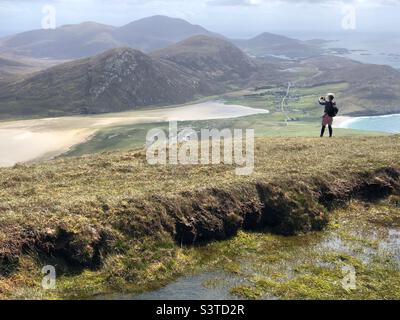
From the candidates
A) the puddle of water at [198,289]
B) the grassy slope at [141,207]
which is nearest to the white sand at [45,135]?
the grassy slope at [141,207]

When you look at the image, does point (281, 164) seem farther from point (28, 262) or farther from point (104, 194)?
point (28, 262)

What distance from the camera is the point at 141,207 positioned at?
25719 mm

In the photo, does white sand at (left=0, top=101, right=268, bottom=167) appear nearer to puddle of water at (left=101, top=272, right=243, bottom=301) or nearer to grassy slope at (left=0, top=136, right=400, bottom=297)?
grassy slope at (left=0, top=136, right=400, bottom=297)

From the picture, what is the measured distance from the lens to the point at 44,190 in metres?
28.8

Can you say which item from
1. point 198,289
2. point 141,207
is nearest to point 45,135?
point 141,207

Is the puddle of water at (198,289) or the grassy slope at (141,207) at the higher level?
the grassy slope at (141,207)

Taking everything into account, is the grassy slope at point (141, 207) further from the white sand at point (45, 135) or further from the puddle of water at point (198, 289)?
the white sand at point (45, 135)

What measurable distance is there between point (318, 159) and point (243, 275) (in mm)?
17476

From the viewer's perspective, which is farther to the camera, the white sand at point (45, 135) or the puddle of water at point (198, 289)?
the white sand at point (45, 135)

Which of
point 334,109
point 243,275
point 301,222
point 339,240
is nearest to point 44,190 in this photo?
point 243,275

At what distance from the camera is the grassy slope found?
21.6 m

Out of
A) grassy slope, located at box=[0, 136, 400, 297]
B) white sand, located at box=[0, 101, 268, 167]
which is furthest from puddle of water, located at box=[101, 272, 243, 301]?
white sand, located at box=[0, 101, 268, 167]

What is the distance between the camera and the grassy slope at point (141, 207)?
21.6 meters
